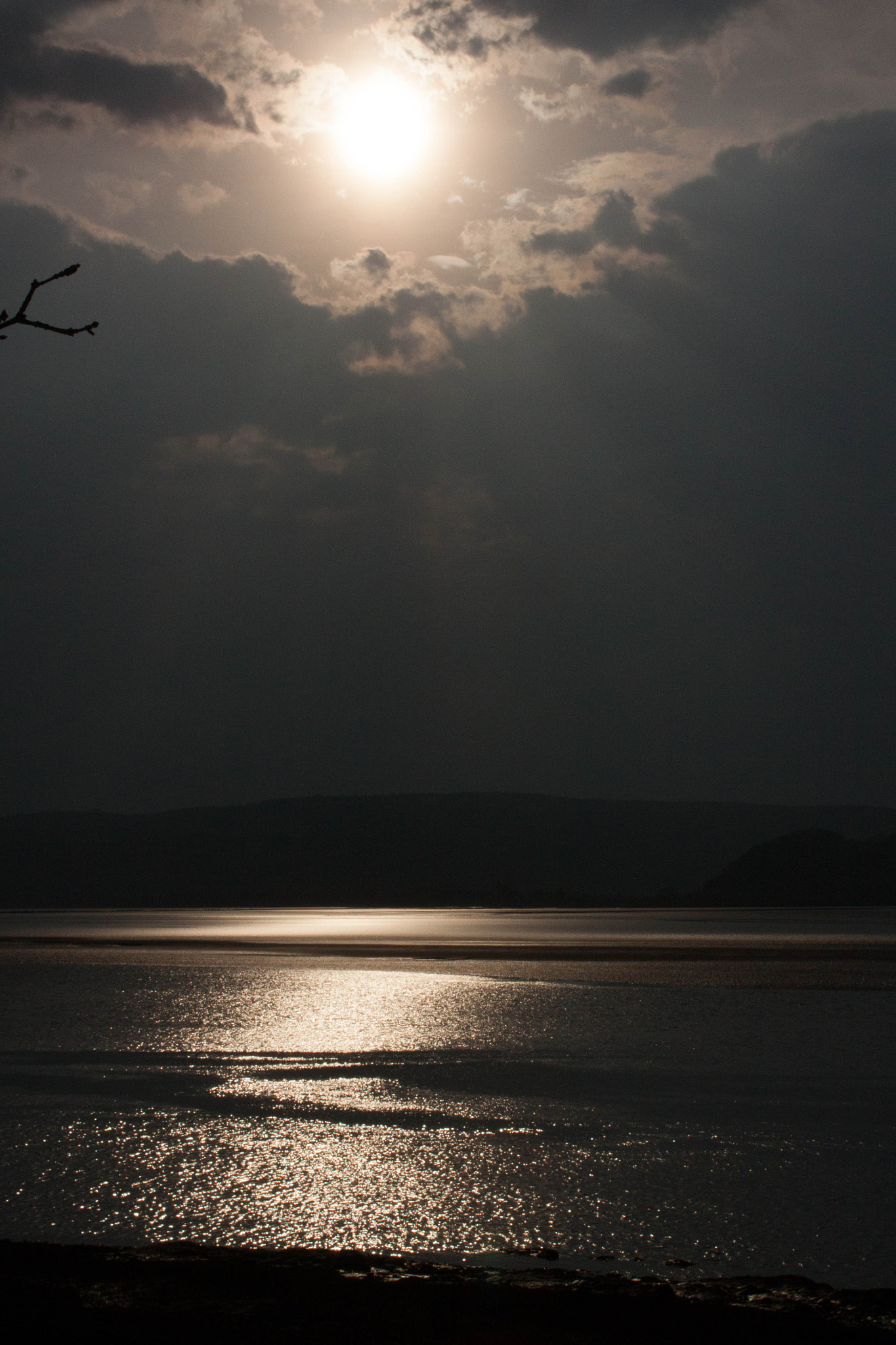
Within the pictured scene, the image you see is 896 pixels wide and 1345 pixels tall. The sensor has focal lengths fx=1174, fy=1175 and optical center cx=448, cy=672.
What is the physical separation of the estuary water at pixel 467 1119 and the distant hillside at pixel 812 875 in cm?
6666

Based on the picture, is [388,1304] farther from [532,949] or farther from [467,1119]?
[532,949]

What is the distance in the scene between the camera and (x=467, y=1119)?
8852 millimetres

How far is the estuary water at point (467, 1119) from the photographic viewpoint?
6289 millimetres

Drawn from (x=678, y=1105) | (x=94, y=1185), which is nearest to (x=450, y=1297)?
(x=94, y=1185)

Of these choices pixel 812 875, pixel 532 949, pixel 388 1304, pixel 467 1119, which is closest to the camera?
pixel 388 1304

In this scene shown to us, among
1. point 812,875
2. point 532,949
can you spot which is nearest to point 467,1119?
point 532,949

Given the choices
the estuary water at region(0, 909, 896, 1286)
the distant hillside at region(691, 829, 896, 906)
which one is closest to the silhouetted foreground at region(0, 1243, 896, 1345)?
the estuary water at region(0, 909, 896, 1286)

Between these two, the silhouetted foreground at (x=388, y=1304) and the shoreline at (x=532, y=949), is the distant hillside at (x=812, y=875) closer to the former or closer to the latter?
the shoreline at (x=532, y=949)

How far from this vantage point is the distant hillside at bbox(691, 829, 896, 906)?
82812mm

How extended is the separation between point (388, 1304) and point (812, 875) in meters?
85.6

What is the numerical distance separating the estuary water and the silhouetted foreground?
368mm

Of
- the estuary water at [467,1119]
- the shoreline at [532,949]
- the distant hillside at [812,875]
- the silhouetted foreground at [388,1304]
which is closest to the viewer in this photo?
the silhouetted foreground at [388,1304]

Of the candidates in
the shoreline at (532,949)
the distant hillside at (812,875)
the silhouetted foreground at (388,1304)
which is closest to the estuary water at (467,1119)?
the silhouetted foreground at (388,1304)

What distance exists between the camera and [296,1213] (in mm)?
6496
